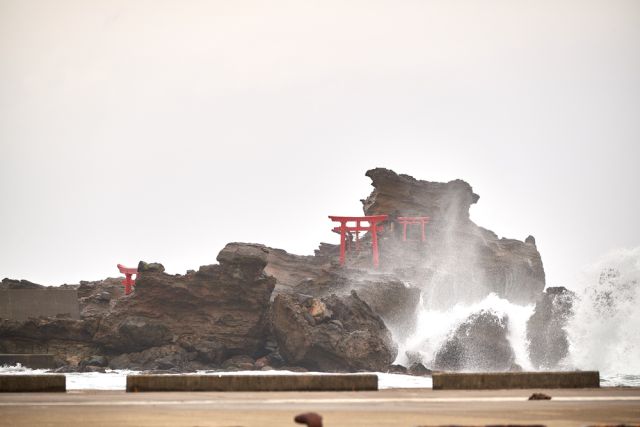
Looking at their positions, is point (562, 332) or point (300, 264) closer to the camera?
point (562, 332)

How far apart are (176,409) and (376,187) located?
237 ft

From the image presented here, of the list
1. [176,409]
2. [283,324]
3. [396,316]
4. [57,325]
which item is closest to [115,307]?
[57,325]

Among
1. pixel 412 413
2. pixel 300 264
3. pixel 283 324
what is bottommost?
pixel 412 413

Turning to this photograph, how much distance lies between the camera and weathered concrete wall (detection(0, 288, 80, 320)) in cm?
5672

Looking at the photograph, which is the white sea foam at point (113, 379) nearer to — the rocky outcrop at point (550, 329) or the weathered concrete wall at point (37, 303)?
the weathered concrete wall at point (37, 303)

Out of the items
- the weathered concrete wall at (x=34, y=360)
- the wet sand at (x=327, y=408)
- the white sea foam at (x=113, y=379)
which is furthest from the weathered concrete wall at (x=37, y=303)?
the wet sand at (x=327, y=408)

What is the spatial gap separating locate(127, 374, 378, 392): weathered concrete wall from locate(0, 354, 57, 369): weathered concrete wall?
37.4 m

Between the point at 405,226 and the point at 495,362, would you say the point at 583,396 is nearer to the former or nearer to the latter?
the point at 495,362

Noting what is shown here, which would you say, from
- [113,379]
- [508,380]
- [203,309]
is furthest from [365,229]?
[508,380]

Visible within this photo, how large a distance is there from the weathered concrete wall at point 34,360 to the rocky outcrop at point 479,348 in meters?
19.2

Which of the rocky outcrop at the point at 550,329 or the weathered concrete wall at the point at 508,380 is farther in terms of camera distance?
the rocky outcrop at the point at 550,329

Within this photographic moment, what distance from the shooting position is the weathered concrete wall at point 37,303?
56.7 meters

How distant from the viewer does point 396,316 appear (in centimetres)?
6406

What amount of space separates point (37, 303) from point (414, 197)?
116 feet
